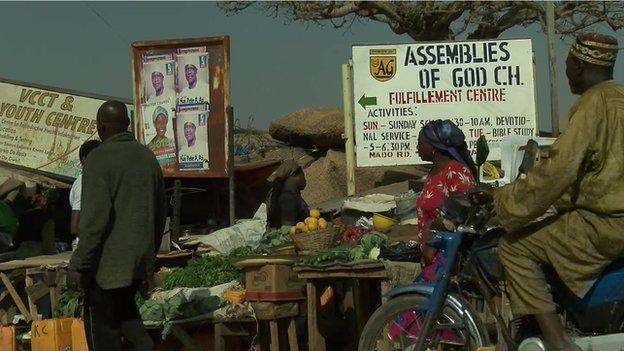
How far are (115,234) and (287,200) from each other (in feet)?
13.6

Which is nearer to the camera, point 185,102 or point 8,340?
point 8,340

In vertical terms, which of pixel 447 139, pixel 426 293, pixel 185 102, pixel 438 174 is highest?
pixel 185 102

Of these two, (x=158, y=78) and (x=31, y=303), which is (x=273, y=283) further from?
(x=158, y=78)

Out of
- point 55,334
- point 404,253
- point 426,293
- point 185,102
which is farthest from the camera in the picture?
point 185,102

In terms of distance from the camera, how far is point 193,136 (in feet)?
39.1

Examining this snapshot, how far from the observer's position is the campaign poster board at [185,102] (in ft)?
38.2

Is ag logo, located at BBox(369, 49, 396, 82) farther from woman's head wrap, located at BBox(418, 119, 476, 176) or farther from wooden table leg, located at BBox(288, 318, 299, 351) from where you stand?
woman's head wrap, located at BBox(418, 119, 476, 176)

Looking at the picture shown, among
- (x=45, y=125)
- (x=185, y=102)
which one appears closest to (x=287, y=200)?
(x=185, y=102)

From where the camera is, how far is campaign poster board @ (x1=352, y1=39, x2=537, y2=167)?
452 inches

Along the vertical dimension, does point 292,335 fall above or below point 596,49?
below

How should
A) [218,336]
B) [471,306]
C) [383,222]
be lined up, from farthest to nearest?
1. [383,222]
2. [218,336]
3. [471,306]

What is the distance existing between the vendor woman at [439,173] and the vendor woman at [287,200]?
3.62m

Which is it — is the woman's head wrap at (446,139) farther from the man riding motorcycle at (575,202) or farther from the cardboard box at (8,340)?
the cardboard box at (8,340)

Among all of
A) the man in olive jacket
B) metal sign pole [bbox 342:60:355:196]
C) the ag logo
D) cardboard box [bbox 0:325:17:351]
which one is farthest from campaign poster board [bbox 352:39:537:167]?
the man in olive jacket
